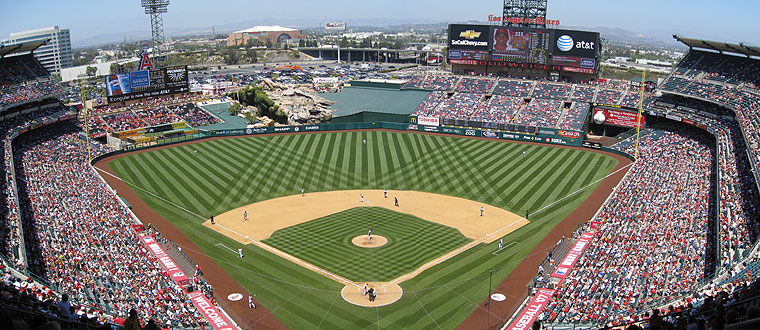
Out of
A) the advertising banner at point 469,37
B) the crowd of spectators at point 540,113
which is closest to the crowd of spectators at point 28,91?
the advertising banner at point 469,37

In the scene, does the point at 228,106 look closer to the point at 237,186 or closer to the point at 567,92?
the point at 237,186

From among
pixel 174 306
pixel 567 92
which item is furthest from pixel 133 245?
pixel 567 92

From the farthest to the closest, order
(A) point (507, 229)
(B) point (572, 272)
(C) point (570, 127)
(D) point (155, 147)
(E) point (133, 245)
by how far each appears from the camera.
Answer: (C) point (570, 127) < (D) point (155, 147) < (A) point (507, 229) < (E) point (133, 245) < (B) point (572, 272)

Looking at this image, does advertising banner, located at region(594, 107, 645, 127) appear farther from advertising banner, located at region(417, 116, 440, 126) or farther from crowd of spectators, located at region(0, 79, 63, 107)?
crowd of spectators, located at region(0, 79, 63, 107)

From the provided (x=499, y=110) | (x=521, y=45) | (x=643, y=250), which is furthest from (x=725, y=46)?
(x=643, y=250)

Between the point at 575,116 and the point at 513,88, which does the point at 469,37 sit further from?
the point at 575,116

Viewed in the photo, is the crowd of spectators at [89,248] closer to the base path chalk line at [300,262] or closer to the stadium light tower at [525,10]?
the base path chalk line at [300,262]

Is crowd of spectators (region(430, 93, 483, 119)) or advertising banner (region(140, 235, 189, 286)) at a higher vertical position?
crowd of spectators (region(430, 93, 483, 119))

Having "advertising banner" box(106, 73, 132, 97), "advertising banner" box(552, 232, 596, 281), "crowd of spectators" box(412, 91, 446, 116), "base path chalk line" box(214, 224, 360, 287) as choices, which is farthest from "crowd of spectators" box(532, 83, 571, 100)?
"advertising banner" box(106, 73, 132, 97)
